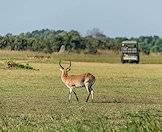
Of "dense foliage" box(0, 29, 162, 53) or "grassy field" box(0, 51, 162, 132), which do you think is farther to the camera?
"dense foliage" box(0, 29, 162, 53)

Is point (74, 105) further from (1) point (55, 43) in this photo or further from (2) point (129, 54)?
(1) point (55, 43)

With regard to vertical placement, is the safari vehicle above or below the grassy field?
below

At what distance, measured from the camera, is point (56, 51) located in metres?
94.2

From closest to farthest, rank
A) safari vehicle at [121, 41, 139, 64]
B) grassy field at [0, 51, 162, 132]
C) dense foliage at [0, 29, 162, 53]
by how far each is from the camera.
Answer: grassy field at [0, 51, 162, 132] < safari vehicle at [121, 41, 139, 64] < dense foliage at [0, 29, 162, 53]

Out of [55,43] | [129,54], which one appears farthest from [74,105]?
[55,43]

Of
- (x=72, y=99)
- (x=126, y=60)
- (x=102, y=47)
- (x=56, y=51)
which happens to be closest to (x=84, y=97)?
(x=72, y=99)

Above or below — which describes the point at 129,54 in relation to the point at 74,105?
A: below

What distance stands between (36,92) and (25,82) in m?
5.73

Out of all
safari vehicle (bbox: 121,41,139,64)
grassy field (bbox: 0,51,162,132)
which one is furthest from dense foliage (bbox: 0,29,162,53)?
grassy field (bbox: 0,51,162,132)

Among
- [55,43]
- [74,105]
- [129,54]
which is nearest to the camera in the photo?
[74,105]

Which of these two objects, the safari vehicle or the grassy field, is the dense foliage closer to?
the safari vehicle

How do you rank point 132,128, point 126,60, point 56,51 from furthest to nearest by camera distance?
point 56,51, point 126,60, point 132,128

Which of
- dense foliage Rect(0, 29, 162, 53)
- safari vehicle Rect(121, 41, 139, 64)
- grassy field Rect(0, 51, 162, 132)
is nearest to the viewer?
grassy field Rect(0, 51, 162, 132)

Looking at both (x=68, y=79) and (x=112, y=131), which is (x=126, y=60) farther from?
(x=112, y=131)
